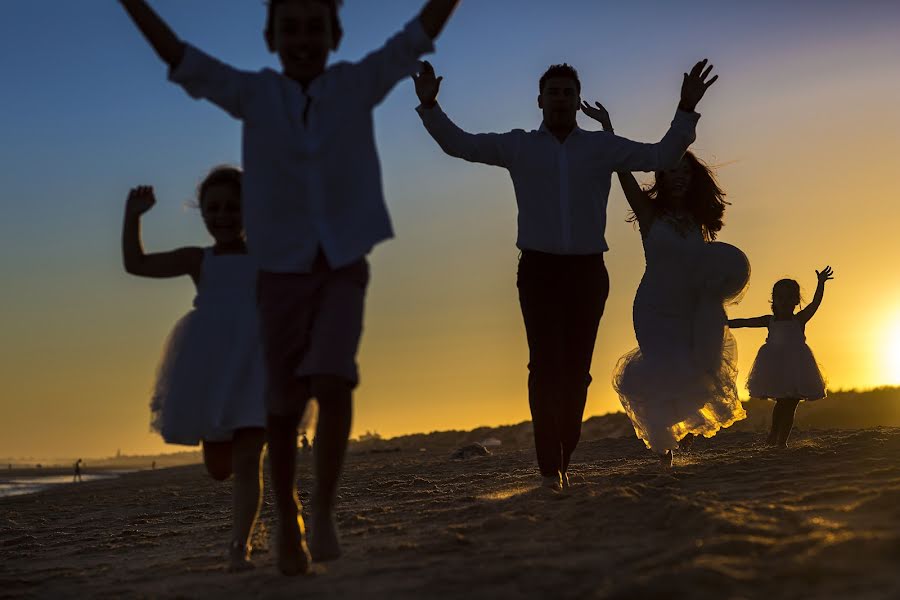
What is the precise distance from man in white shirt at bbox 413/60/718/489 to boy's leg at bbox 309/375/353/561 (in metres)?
2.62

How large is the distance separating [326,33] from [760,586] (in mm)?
2797

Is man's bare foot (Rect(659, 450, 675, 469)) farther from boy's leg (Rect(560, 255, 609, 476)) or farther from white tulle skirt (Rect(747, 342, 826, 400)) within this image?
white tulle skirt (Rect(747, 342, 826, 400))

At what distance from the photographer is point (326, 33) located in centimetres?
427

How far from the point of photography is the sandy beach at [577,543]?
11.4 ft

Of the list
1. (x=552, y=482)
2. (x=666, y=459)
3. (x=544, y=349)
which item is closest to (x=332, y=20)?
(x=544, y=349)

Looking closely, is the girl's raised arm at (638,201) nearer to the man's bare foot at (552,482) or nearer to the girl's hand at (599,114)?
the girl's hand at (599,114)

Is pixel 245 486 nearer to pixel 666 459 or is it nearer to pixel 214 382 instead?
pixel 214 382

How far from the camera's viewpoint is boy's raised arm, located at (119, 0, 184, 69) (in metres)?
4.18

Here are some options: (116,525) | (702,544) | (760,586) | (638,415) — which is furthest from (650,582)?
(116,525)

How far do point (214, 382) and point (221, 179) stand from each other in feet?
3.47

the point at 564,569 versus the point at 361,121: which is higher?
the point at 361,121

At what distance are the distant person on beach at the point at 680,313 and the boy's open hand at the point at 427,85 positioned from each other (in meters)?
1.42

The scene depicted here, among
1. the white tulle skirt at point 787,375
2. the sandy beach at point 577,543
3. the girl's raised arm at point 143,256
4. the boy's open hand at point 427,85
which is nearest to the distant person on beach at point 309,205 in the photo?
the sandy beach at point 577,543

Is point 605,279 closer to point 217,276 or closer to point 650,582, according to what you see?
point 217,276
